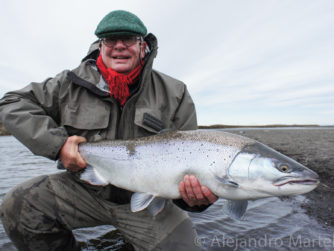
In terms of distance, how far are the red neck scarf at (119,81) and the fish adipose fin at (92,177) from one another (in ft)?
3.10

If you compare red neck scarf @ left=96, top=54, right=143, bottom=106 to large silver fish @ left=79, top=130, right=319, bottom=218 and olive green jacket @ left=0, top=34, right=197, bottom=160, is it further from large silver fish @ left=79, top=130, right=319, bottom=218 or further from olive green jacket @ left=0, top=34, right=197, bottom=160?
large silver fish @ left=79, top=130, right=319, bottom=218

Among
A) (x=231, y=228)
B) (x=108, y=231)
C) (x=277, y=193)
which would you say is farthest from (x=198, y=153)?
(x=108, y=231)

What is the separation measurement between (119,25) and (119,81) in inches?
28.7

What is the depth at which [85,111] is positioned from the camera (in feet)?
11.2

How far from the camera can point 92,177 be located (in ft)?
10.5

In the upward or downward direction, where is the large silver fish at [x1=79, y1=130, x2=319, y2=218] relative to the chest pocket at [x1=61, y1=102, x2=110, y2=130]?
downward

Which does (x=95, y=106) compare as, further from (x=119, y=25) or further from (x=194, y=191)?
(x=194, y=191)

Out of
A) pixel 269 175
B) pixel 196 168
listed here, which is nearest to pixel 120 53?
pixel 196 168

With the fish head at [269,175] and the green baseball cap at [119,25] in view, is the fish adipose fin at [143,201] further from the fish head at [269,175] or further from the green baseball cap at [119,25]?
the green baseball cap at [119,25]

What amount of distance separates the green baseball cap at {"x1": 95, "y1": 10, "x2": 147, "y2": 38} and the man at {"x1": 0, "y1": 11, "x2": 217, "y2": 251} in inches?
0.5

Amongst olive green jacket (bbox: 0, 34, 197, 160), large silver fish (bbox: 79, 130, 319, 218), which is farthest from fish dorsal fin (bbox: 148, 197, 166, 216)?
olive green jacket (bbox: 0, 34, 197, 160)

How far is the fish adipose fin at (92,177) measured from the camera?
318 centimetres

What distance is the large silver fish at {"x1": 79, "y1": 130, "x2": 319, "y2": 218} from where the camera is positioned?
2547 millimetres

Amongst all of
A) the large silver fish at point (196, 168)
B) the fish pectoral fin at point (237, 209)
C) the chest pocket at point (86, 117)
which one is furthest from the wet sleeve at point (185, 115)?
the fish pectoral fin at point (237, 209)
